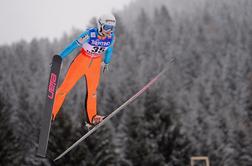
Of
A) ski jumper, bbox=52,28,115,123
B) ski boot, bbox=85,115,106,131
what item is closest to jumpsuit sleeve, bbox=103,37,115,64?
ski jumper, bbox=52,28,115,123

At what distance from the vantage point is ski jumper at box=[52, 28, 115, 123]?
703 centimetres

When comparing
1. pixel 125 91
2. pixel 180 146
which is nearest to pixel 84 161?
pixel 180 146

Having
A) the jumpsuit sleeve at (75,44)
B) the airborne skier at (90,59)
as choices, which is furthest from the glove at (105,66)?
the jumpsuit sleeve at (75,44)

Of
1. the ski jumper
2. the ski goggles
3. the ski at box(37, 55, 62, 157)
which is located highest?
the ski goggles

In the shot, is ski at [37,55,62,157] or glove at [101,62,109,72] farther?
glove at [101,62,109,72]

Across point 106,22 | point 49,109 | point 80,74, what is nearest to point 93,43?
point 106,22

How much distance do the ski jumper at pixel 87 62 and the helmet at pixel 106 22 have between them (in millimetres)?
131

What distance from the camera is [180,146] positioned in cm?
2458

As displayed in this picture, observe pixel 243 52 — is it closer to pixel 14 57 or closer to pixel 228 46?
pixel 228 46

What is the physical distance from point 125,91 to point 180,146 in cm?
2643

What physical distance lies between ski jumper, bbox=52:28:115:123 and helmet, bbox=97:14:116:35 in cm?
13

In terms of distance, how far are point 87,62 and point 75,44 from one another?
1.62ft

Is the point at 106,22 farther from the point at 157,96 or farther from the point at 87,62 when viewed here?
the point at 157,96

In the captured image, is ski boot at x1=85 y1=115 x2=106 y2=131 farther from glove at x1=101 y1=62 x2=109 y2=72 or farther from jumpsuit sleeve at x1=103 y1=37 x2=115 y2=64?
jumpsuit sleeve at x1=103 y1=37 x2=115 y2=64
